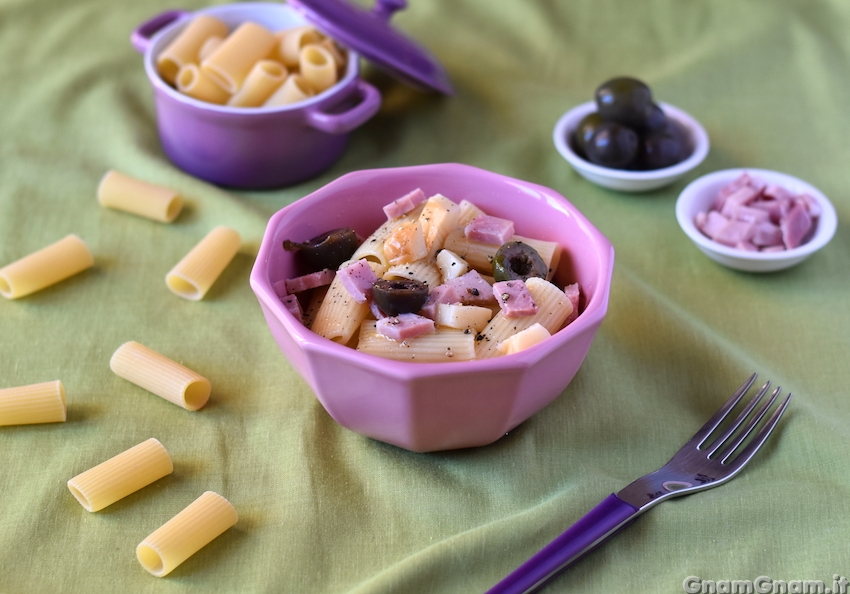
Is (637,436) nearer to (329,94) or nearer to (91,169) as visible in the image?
(329,94)

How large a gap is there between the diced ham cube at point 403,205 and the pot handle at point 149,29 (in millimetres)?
937

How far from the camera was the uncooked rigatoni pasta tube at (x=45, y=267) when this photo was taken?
1653mm

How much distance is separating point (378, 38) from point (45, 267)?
34.6 inches

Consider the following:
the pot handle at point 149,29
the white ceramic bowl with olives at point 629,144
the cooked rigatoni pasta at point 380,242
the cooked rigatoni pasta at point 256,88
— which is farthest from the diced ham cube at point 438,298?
the pot handle at point 149,29

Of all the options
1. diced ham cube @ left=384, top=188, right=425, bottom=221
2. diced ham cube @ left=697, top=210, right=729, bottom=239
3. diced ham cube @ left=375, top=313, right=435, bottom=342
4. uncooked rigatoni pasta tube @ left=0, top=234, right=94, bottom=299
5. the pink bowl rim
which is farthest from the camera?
diced ham cube @ left=697, top=210, right=729, bottom=239

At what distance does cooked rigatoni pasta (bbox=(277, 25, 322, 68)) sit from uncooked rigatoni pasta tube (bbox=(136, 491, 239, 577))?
1189 millimetres

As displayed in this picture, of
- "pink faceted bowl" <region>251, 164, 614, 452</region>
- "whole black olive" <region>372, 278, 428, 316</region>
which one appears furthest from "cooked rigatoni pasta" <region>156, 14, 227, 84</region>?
"whole black olive" <region>372, 278, 428, 316</region>

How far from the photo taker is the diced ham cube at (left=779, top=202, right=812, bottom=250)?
1731 millimetres

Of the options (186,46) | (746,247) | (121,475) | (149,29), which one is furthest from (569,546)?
(149,29)

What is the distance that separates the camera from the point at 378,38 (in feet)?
6.49

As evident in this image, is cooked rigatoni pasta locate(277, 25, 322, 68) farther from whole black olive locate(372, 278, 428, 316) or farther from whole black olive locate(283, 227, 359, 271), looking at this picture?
whole black olive locate(372, 278, 428, 316)

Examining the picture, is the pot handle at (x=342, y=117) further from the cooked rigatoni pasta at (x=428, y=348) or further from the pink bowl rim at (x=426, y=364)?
the cooked rigatoni pasta at (x=428, y=348)

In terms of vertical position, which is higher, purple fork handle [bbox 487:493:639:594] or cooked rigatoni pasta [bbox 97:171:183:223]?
purple fork handle [bbox 487:493:639:594]

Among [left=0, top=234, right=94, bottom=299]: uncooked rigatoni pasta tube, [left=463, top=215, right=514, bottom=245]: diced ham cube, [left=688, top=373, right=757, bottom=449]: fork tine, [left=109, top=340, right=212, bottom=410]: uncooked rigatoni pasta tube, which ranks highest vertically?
[left=463, top=215, right=514, bottom=245]: diced ham cube
